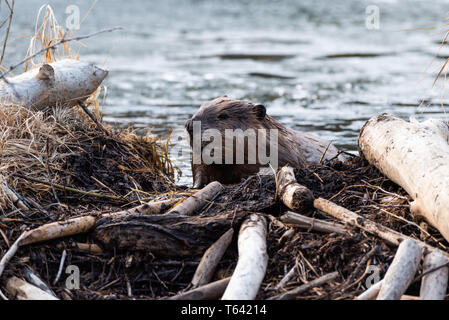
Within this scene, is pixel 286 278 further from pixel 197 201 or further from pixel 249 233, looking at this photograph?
pixel 197 201

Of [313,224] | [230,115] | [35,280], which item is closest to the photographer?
[35,280]

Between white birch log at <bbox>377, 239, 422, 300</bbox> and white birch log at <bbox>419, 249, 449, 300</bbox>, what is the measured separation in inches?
2.2

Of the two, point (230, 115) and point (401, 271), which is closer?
point (401, 271)

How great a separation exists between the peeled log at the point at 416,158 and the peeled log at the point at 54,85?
2.20m

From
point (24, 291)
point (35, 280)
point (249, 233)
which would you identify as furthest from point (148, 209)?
point (24, 291)

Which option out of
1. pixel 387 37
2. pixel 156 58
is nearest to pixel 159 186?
pixel 156 58

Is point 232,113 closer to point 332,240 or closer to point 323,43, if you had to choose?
point 332,240

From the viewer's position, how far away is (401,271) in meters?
2.71

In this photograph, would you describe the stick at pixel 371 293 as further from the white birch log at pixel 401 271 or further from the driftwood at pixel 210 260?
the driftwood at pixel 210 260

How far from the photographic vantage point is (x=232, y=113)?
500 centimetres

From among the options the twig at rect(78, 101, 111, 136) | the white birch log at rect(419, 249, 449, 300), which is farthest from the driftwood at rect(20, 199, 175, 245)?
the twig at rect(78, 101, 111, 136)

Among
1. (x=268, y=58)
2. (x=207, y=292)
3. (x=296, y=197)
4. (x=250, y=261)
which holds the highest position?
(x=296, y=197)

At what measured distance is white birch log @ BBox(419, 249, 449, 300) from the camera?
2686 mm

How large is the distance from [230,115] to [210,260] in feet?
6.78
